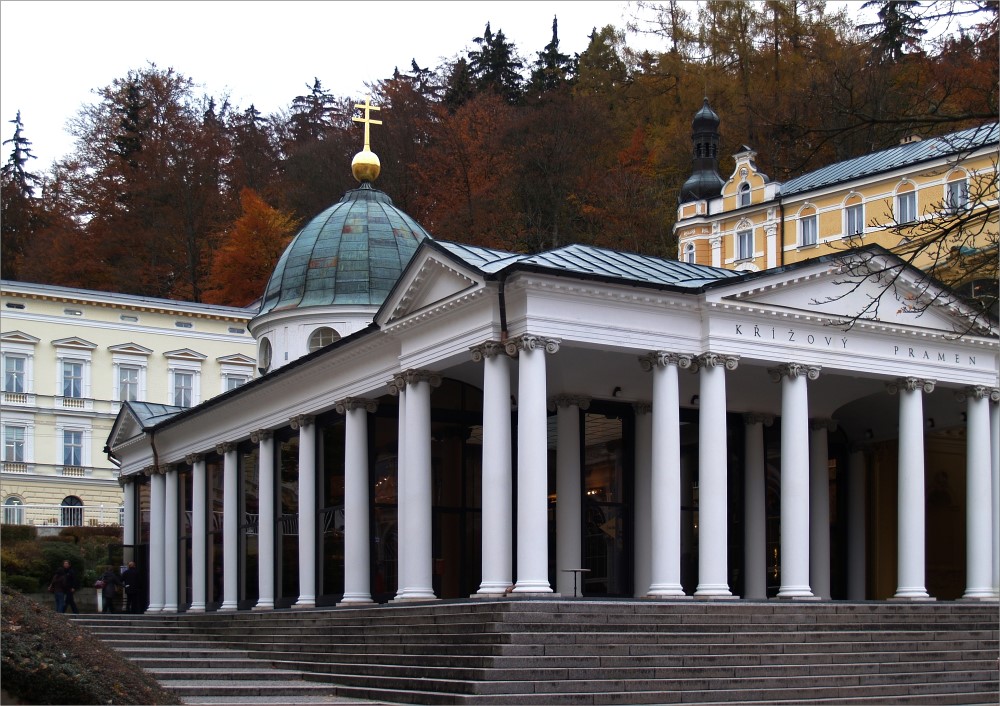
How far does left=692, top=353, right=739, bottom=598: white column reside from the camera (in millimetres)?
24344

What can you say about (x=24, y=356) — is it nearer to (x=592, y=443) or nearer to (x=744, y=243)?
(x=744, y=243)

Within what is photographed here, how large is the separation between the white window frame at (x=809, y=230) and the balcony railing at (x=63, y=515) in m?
31.4

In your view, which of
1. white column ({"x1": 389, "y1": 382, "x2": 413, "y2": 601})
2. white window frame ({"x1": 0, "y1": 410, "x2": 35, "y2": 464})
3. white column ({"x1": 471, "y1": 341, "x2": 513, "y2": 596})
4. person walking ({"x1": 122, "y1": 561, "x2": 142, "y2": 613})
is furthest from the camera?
white window frame ({"x1": 0, "y1": 410, "x2": 35, "y2": 464})

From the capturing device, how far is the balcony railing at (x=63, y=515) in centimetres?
6233

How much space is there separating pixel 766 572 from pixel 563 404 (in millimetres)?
6236

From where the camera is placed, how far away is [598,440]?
2922 centimetres

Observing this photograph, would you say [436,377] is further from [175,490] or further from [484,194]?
[484,194]

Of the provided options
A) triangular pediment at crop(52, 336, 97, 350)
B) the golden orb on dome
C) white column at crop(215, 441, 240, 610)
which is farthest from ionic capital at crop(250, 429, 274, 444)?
triangular pediment at crop(52, 336, 97, 350)

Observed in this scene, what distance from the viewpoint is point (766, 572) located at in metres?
31.0

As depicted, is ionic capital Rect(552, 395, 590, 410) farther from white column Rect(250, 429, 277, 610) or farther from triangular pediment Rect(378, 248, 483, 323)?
white column Rect(250, 429, 277, 610)

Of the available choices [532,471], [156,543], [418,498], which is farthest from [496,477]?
[156,543]

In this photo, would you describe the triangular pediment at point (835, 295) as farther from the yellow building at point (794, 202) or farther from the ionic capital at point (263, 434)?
the yellow building at point (794, 202)

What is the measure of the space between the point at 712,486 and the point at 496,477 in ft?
12.0

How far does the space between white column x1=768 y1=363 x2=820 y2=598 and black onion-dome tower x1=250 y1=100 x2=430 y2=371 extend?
47.4ft
